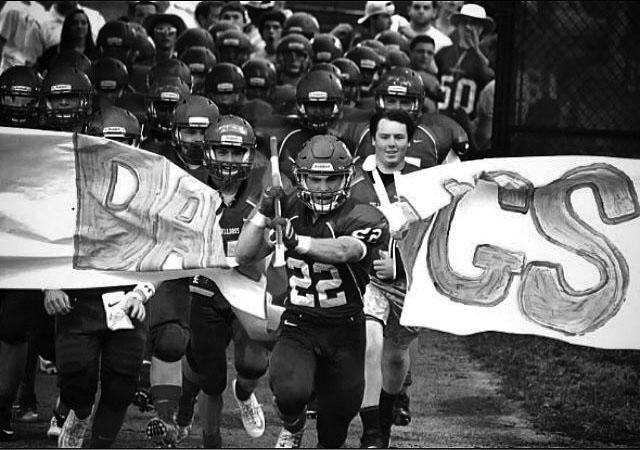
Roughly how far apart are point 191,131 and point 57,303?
2.01 metres

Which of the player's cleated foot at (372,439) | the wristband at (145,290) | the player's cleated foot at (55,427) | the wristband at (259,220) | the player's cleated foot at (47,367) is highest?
the wristband at (259,220)

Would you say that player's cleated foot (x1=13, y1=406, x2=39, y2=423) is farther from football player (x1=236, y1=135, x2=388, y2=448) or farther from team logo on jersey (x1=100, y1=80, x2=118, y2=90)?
team logo on jersey (x1=100, y1=80, x2=118, y2=90)

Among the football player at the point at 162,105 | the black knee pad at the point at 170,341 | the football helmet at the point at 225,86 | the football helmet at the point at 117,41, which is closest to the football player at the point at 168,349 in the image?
the black knee pad at the point at 170,341

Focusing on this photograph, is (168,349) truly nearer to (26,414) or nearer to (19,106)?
(26,414)

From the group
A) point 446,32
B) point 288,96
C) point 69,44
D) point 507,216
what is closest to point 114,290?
point 507,216

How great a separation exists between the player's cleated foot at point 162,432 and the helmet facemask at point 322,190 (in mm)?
1974

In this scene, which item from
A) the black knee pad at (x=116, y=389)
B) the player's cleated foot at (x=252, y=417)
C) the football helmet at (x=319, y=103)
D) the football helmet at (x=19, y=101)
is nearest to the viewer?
the black knee pad at (x=116, y=389)

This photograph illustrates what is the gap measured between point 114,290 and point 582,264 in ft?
8.96

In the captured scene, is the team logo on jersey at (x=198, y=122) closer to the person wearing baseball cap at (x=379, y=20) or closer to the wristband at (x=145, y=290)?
the wristband at (x=145, y=290)

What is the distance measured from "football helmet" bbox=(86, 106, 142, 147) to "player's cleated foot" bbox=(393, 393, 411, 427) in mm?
2644

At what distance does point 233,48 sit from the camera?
17188 millimetres

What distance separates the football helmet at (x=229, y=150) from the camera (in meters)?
10.7

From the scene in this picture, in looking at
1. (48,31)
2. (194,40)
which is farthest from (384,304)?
(48,31)

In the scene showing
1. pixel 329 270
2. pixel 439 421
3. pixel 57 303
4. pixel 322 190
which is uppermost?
pixel 322 190
